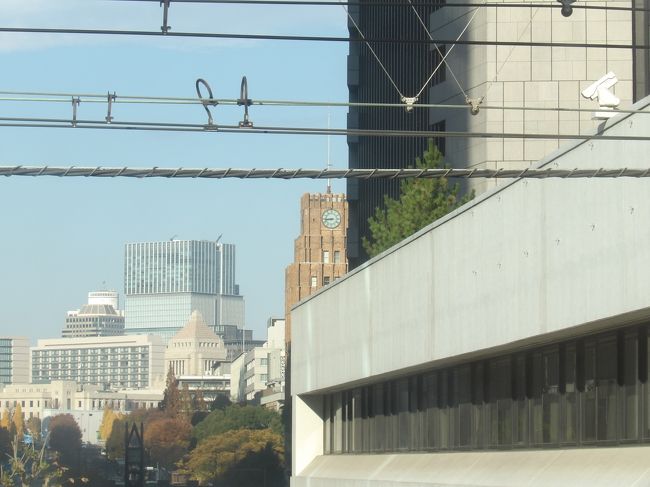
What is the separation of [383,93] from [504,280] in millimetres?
51140

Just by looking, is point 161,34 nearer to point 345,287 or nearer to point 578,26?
point 345,287

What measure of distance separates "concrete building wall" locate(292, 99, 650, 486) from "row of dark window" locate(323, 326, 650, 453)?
25.4 inches

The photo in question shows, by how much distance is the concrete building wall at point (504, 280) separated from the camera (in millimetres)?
23703

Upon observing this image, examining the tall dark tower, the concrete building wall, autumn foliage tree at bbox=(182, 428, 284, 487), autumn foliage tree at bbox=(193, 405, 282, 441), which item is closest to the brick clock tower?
autumn foliage tree at bbox=(193, 405, 282, 441)

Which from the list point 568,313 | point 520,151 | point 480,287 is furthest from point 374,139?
point 568,313

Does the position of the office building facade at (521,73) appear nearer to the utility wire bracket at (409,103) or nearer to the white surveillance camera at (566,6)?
the utility wire bracket at (409,103)

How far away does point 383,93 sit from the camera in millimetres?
80062

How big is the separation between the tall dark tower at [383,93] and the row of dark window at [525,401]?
24769mm

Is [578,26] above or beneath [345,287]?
above

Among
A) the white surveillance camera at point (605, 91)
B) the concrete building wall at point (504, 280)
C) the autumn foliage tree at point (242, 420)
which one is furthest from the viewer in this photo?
the autumn foliage tree at point (242, 420)

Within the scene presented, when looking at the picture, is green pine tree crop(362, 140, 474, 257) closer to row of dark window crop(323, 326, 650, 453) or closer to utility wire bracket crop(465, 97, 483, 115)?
utility wire bracket crop(465, 97, 483, 115)

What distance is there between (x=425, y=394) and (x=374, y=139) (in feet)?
142

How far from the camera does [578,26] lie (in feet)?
187

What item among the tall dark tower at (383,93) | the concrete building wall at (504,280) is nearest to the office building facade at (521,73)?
the tall dark tower at (383,93)
